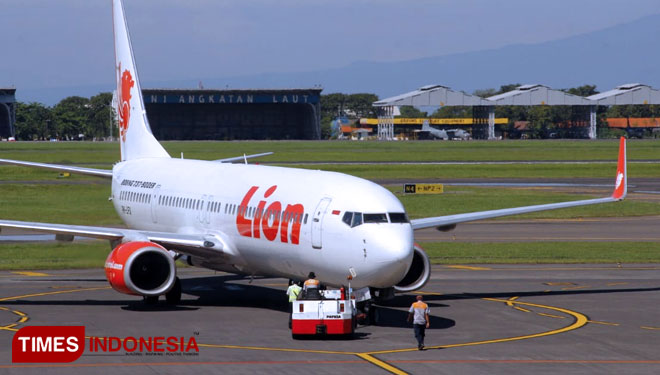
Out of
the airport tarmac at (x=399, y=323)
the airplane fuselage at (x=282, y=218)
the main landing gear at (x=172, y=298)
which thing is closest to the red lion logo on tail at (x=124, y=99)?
the airplane fuselage at (x=282, y=218)

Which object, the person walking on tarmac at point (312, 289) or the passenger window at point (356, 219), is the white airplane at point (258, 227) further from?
the person walking on tarmac at point (312, 289)

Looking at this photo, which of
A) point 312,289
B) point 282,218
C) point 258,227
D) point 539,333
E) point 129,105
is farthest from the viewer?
point 129,105

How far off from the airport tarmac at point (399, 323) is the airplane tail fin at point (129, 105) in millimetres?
7120

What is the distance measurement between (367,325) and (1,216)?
45.7 metres

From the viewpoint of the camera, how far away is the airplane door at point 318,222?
35125mm

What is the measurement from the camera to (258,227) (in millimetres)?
38906

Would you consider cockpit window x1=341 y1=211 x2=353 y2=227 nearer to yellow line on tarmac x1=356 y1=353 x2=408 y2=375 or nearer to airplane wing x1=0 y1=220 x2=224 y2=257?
yellow line on tarmac x1=356 y1=353 x2=408 y2=375

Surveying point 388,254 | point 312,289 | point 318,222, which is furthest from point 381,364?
point 318,222

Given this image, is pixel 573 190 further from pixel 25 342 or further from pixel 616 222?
pixel 25 342

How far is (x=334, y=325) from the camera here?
32.5 metres

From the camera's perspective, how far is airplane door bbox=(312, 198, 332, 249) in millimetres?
35125

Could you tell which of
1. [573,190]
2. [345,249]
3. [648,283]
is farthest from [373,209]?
[573,190]

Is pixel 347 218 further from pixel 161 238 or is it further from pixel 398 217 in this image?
pixel 161 238

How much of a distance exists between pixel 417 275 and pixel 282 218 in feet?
19.2
